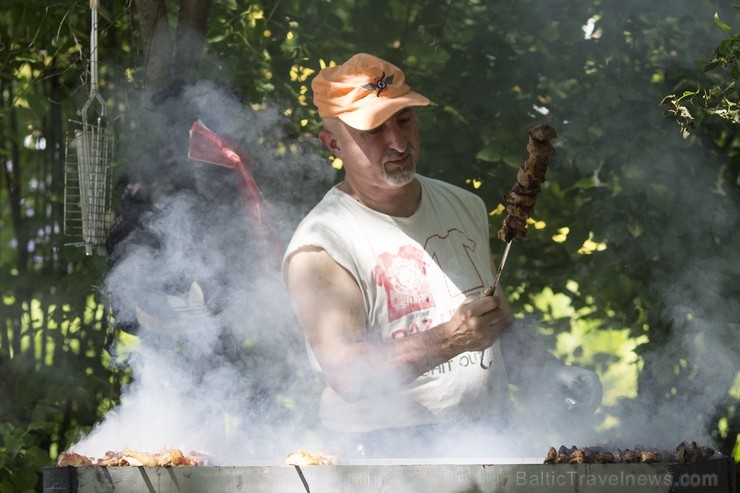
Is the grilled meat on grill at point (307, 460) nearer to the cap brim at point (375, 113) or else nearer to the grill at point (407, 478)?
the grill at point (407, 478)

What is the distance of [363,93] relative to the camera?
3326 mm

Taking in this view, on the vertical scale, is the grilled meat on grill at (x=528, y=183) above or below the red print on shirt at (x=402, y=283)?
above

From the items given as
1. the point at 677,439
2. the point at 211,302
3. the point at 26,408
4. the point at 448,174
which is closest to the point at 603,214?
the point at 448,174

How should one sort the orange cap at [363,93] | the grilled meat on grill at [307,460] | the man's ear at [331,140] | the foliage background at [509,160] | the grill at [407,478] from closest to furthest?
the grill at [407,478] < the grilled meat on grill at [307,460] < the orange cap at [363,93] < the man's ear at [331,140] < the foliage background at [509,160]

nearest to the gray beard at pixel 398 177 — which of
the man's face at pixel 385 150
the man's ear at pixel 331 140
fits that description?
the man's face at pixel 385 150

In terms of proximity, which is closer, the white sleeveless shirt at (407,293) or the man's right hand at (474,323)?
the man's right hand at (474,323)

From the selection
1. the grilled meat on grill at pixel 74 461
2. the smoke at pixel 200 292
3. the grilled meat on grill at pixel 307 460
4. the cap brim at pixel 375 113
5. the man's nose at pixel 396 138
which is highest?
the cap brim at pixel 375 113

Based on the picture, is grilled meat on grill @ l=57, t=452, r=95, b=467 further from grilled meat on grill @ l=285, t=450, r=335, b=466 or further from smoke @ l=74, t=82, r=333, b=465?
smoke @ l=74, t=82, r=333, b=465

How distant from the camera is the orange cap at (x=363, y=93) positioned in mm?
3256

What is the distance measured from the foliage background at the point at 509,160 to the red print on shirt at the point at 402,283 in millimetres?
1411

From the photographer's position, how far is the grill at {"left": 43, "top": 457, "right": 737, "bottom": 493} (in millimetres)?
2584

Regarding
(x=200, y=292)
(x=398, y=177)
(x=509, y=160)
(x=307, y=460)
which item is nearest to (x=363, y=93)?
(x=398, y=177)

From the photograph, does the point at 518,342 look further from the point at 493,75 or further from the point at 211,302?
the point at 493,75

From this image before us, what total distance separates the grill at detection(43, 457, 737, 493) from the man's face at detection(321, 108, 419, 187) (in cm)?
98
